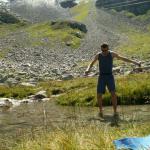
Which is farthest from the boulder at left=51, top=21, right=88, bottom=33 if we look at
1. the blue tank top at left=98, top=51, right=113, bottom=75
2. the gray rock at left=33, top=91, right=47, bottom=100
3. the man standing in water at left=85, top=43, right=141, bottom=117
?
the blue tank top at left=98, top=51, right=113, bottom=75

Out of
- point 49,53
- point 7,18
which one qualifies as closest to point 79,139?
point 49,53

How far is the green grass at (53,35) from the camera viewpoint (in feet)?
425

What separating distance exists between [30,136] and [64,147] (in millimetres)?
2578

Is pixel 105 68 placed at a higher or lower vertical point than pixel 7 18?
lower

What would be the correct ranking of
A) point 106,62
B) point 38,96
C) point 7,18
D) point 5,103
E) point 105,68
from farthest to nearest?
point 7,18, point 38,96, point 5,103, point 105,68, point 106,62

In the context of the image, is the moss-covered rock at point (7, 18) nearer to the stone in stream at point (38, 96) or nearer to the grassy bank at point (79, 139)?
the stone in stream at point (38, 96)

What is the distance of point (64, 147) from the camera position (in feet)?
36.0

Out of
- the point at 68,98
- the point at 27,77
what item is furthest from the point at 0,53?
the point at 68,98

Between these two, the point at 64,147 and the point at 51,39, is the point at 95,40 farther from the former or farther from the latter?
the point at 64,147

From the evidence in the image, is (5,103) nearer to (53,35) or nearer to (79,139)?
(79,139)

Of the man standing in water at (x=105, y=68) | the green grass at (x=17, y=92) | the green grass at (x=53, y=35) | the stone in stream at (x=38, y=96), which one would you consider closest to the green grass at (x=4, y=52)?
the green grass at (x=53, y=35)

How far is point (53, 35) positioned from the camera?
148 meters

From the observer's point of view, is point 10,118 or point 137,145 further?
point 10,118

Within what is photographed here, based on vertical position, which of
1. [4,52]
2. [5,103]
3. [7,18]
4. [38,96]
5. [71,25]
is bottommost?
[5,103]
